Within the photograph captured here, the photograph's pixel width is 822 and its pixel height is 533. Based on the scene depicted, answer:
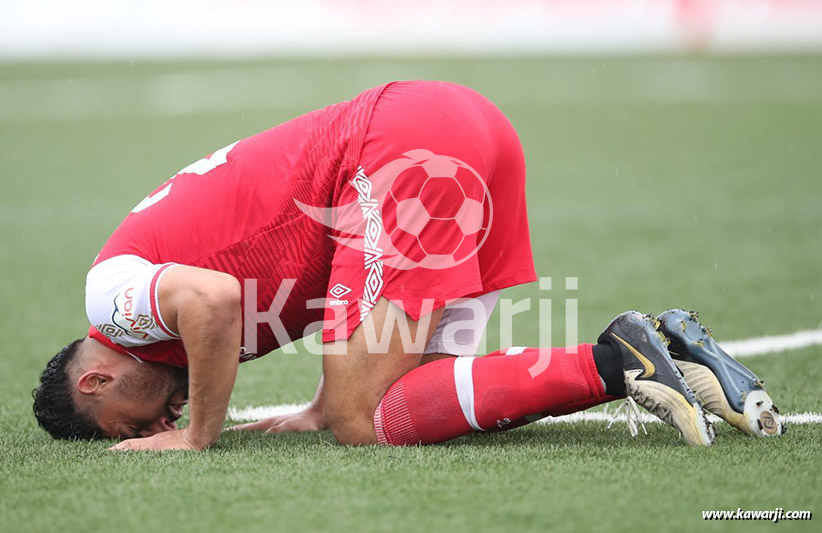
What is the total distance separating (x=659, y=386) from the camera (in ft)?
9.58

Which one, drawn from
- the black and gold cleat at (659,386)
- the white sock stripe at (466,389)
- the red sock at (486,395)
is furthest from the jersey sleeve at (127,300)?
the black and gold cleat at (659,386)

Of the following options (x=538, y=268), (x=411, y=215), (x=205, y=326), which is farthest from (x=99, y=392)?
(x=538, y=268)

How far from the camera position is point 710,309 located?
5.27 m

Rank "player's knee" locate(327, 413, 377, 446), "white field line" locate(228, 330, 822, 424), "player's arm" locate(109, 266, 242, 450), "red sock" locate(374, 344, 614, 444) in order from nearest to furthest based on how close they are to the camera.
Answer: "player's arm" locate(109, 266, 242, 450), "red sock" locate(374, 344, 614, 444), "player's knee" locate(327, 413, 377, 446), "white field line" locate(228, 330, 822, 424)

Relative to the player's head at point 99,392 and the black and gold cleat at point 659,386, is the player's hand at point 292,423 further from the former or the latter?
the black and gold cleat at point 659,386

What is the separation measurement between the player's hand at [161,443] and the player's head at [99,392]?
5.4 inches

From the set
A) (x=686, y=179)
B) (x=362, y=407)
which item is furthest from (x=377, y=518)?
(x=686, y=179)

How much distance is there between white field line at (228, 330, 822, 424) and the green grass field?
0.09 meters

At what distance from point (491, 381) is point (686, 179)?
724 centimetres

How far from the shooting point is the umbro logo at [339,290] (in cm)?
313

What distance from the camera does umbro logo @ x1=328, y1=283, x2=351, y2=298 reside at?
123 inches

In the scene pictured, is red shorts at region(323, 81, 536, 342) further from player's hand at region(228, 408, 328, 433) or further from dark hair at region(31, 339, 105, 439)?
dark hair at region(31, 339, 105, 439)

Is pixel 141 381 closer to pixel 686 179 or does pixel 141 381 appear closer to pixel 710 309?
pixel 710 309

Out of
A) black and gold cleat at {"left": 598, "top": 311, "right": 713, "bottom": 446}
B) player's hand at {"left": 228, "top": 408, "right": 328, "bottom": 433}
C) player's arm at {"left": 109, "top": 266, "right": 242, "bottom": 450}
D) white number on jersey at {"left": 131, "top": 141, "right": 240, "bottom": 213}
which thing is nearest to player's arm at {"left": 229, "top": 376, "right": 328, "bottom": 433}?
player's hand at {"left": 228, "top": 408, "right": 328, "bottom": 433}
